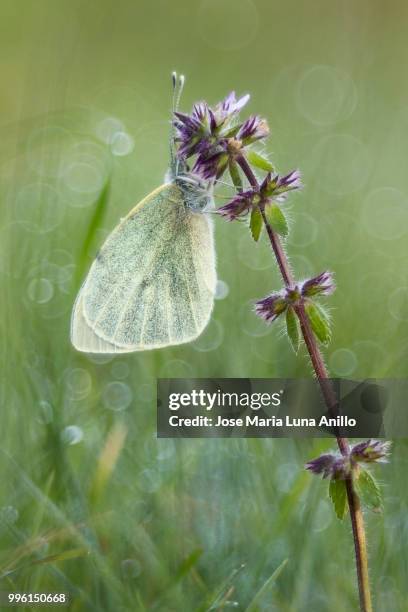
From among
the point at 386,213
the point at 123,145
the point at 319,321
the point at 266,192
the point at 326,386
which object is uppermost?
the point at 123,145

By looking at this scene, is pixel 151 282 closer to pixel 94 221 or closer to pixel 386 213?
pixel 94 221

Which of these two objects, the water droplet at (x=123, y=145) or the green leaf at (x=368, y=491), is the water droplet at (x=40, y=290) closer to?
the water droplet at (x=123, y=145)

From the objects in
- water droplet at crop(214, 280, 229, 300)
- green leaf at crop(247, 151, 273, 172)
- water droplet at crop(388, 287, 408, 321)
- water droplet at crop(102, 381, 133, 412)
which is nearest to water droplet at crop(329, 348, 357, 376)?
water droplet at crop(388, 287, 408, 321)

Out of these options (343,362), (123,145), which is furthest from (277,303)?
(123,145)

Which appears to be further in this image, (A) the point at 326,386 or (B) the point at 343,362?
(B) the point at 343,362

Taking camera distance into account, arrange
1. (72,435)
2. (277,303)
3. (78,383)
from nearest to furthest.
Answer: (277,303)
(72,435)
(78,383)

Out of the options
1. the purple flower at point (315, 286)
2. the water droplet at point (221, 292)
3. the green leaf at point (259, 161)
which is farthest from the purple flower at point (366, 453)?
the water droplet at point (221, 292)
